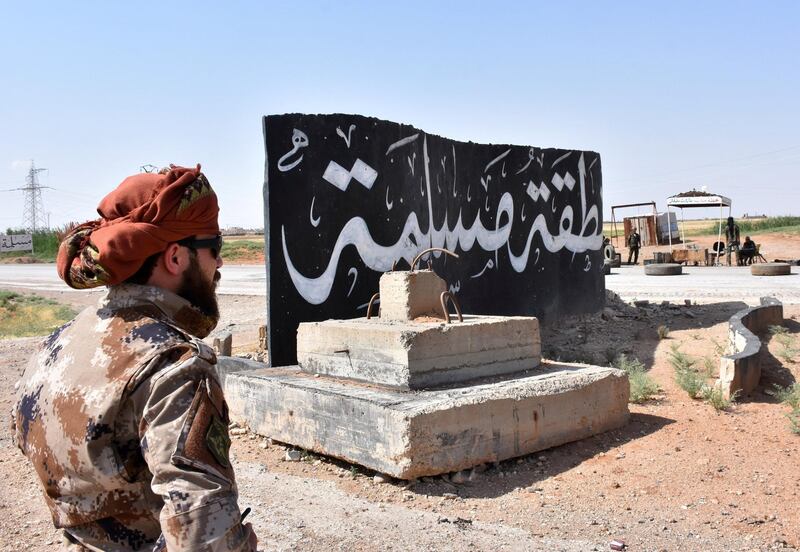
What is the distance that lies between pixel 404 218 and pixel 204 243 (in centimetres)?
630

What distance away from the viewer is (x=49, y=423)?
1696 mm

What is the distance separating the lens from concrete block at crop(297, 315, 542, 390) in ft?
17.1

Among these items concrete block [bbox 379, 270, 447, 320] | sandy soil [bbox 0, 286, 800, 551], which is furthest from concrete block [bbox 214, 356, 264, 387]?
concrete block [bbox 379, 270, 447, 320]

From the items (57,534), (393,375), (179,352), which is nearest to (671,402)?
(393,375)

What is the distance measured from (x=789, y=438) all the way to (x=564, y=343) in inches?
199

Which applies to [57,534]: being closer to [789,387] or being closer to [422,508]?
[422,508]

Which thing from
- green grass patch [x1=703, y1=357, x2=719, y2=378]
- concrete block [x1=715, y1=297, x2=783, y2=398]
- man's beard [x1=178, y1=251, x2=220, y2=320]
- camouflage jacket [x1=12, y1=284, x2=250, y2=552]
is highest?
man's beard [x1=178, y1=251, x2=220, y2=320]

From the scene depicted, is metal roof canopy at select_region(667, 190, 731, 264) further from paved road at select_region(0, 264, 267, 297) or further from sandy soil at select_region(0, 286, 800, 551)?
sandy soil at select_region(0, 286, 800, 551)

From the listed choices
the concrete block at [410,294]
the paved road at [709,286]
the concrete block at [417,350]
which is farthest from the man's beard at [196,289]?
the paved road at [709,286]

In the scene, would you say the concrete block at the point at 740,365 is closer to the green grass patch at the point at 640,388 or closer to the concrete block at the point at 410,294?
the green grass patch at the point at 640,388

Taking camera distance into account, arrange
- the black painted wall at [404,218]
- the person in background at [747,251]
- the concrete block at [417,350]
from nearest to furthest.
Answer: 1. the concrete block at [417,350]
2. the black painted wall at [404,218]
3. the person in background at [747,251]

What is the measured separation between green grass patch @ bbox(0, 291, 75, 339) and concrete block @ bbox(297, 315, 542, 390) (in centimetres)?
1061

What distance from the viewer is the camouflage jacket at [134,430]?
1.47m

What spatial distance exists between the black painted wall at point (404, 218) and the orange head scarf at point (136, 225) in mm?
4781
